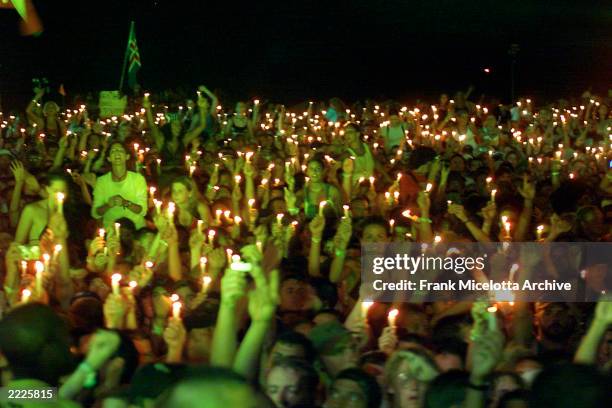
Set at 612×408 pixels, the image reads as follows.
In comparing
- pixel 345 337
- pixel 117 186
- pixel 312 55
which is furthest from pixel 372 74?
pixel 345 337

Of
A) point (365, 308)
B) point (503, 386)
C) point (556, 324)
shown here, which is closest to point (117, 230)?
point (365, 308)

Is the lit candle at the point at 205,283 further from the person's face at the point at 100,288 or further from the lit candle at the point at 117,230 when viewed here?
the lit candle at the point at 117,230

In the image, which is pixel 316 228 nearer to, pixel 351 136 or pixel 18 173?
pixel 18 173

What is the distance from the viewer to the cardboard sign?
17656mm

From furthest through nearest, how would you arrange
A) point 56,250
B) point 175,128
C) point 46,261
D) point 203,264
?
1. point 175,128
2. point 203,264
3. point 56,250
4. point 46,261

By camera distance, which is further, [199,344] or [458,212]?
[458,212]

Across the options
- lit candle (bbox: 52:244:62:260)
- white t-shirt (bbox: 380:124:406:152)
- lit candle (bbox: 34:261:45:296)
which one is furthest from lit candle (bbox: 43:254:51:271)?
white t-shirt (bbox: 380:124:406:152)

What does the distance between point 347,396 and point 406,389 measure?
1.33 ft

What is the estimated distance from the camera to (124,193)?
8.80 meters

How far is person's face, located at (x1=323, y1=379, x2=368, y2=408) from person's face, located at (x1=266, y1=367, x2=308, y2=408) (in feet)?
0.40

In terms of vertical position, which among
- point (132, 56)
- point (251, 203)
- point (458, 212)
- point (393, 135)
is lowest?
point (458, 212)

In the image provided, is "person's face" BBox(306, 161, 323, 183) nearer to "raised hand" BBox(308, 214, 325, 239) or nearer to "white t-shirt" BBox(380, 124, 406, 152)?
"raised hand" BBox(308, 214, 325, 239)

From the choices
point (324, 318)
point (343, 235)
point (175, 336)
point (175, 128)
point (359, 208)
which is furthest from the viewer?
point (175, 128)

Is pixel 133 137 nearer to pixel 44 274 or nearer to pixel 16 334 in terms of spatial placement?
pixel 44 274
